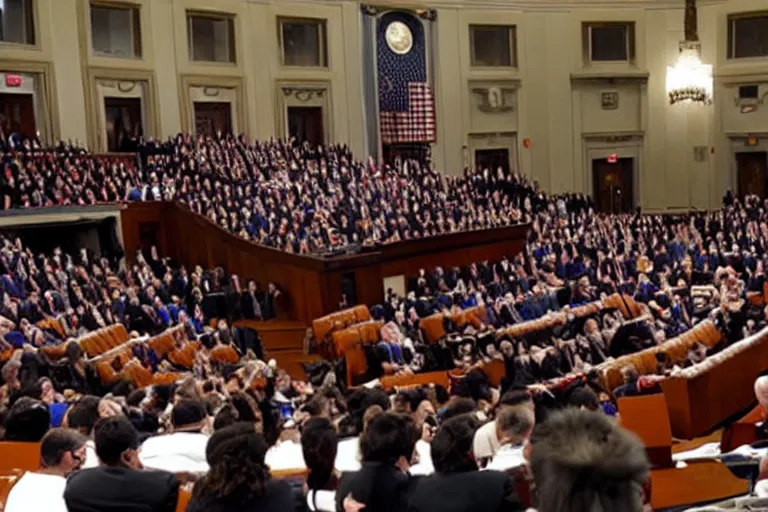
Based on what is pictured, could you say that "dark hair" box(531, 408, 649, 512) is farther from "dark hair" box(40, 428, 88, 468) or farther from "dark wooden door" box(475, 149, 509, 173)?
"dark wooden door" box(475, 149, 509, 173)

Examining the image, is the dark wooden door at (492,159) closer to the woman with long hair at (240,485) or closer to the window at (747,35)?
the window at (747,35)

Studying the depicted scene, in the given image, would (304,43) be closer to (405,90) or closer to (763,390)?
(405,90)

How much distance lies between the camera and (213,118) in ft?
75.3

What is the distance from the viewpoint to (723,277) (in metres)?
13.2

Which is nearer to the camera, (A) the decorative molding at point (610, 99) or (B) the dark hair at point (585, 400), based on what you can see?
(B) the dark hair at point (585, 400)

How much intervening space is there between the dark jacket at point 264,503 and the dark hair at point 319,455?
507 millimetres

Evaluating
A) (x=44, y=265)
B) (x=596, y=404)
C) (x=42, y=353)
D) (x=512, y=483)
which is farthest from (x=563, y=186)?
(x=512, y=483)

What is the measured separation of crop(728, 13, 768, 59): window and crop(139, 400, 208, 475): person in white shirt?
2503cm

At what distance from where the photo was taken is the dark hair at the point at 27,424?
15.0 feet

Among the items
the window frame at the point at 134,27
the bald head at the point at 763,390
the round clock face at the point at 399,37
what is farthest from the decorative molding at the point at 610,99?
the bald head at the point at 763,390

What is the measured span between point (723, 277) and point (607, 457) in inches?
484

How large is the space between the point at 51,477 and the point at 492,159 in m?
23.8

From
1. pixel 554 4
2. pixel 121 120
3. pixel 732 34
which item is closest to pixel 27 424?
pixel 121 120

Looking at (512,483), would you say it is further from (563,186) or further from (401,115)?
(563,186)
